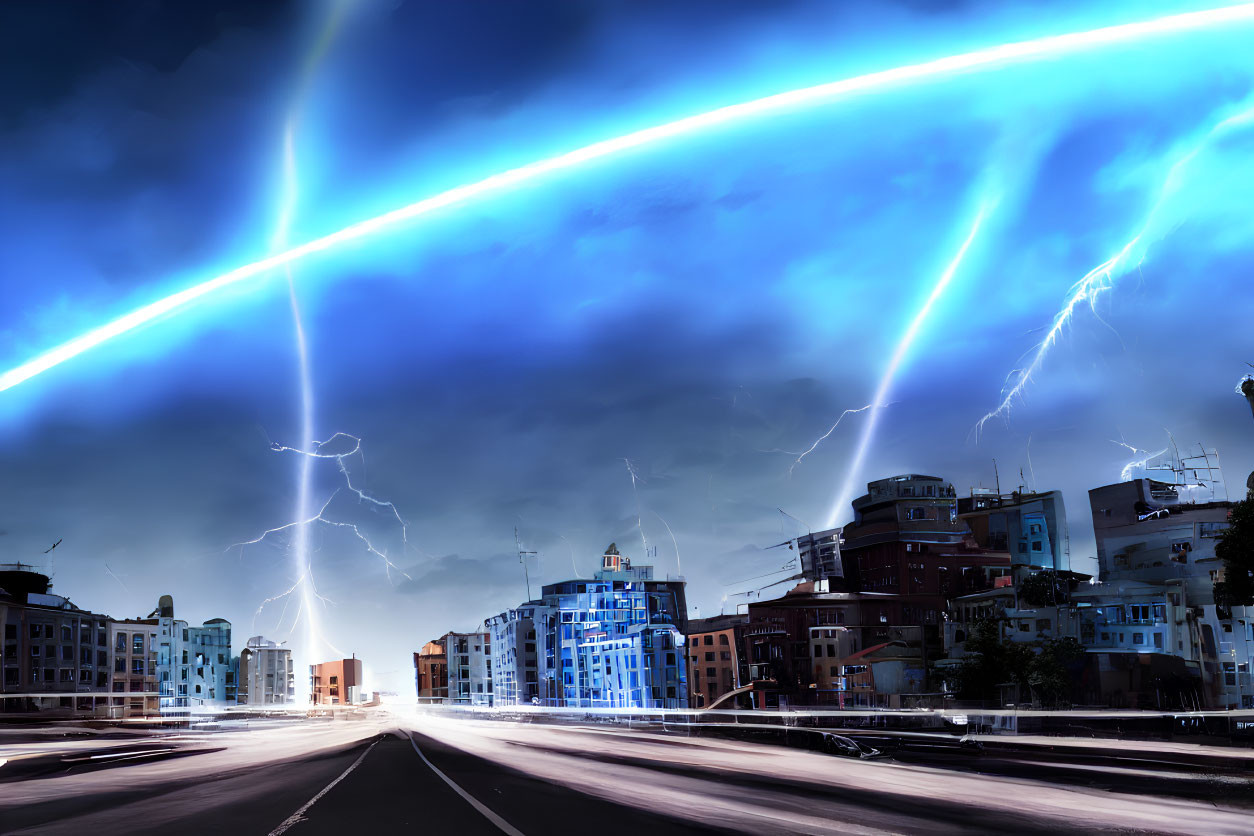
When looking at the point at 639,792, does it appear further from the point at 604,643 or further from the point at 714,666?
the point at 604,643

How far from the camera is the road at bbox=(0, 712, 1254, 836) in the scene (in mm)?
22922

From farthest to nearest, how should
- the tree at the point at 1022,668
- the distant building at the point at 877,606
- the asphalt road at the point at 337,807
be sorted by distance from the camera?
the distant building at the point at 877,606
the tree at the point at 1022,668
the asphalt road at the point at 337,807

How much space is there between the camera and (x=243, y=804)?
1128 inches

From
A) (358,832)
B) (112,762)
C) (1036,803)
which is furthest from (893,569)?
(358,832)

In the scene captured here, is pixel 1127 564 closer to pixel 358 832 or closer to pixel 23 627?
pixel 358 832

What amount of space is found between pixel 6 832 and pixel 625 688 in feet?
427

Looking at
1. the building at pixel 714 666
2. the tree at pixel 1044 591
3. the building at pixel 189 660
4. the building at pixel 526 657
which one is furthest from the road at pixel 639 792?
the building at pixel 526 657

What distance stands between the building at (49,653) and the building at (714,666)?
78.0m

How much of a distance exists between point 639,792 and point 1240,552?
230 feet

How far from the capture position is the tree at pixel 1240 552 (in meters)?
80.6

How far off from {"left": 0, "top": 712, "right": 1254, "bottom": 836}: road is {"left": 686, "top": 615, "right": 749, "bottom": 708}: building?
8459cm

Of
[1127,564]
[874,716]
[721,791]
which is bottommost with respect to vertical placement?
[874,716]

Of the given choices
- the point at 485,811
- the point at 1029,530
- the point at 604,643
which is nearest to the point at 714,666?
the point at 604,643

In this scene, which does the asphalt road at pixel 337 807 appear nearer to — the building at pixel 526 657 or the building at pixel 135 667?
the building at pixel 135 667
